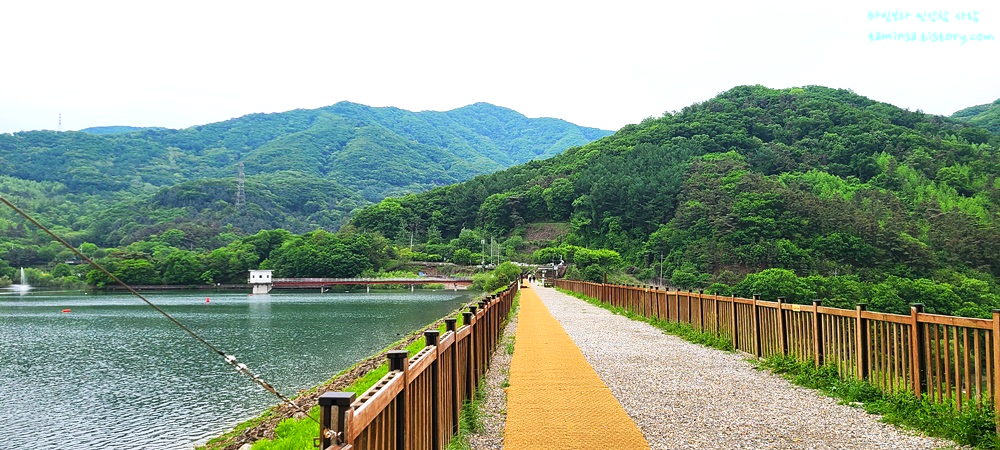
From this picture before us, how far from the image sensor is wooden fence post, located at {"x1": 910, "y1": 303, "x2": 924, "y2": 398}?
23.2 ft

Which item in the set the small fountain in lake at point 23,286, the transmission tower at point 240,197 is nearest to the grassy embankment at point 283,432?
the small fountain in lake at point 23,286

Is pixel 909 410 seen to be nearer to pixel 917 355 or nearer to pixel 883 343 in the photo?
pixel 917 355

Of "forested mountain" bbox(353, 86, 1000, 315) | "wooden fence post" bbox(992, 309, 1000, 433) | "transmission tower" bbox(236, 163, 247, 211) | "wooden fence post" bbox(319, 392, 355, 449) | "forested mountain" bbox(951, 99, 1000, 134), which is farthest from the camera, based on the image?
"transmission tower" bbox(236, 163, 247, 211)

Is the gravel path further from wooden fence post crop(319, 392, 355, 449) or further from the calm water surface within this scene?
the calm water surface

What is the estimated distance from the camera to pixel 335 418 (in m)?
2.52

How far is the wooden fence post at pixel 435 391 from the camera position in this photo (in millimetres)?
4977

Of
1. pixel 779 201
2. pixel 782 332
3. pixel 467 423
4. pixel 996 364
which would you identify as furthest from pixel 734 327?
pixel 779 201

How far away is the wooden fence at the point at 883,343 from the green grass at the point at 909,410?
0.33 feet

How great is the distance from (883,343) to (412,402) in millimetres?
6203

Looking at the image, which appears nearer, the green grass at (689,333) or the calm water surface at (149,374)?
the calm water surface at (149,374)

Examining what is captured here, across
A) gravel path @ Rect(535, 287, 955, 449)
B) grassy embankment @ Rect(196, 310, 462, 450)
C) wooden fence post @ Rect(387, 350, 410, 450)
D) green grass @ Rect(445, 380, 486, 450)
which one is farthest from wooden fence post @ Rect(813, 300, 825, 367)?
wooden fence post @ Rect(387, 350, 410, 450)

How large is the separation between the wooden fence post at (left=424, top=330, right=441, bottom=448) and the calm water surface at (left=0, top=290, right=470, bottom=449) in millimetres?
8574

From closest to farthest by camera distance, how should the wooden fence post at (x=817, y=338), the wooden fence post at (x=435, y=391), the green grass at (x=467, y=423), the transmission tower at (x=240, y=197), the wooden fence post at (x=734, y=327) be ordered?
the wooden fence post at (x=435, y=391) → the green grass at (x=467, y=423) → the wooden fence post at (x=817, y=338) → the wooden fence post at (x=734, y=327) → the transmission tower at (x=240, y=197)

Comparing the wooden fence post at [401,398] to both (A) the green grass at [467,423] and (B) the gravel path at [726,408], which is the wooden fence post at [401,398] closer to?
(A) the green grass at [467,423]
